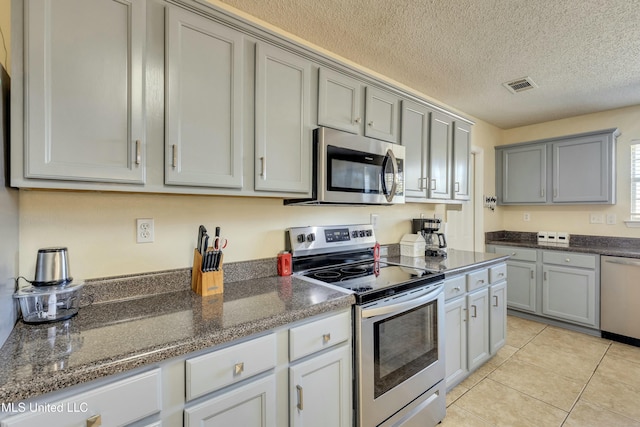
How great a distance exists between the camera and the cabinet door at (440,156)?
2518mm

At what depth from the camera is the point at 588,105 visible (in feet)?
10.6

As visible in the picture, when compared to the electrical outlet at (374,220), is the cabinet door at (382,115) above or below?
above

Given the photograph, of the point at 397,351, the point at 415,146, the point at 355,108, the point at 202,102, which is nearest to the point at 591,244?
the point at 415,146

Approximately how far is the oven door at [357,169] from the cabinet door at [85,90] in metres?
0.91

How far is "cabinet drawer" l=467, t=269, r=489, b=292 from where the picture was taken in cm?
221

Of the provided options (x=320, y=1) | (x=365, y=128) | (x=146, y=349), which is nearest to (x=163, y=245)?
(x=146, y=349)

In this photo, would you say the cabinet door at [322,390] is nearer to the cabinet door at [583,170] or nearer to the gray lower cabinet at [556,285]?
the gray lower cabinet at [556,285]

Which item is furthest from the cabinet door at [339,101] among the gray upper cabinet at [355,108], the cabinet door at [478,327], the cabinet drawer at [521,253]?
the cabinet drawer at [521,253]

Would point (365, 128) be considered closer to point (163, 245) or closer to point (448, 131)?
point (448, 131)

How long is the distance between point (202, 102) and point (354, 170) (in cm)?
95

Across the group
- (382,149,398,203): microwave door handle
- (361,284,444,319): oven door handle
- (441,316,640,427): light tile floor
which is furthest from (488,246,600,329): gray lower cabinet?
(382,149,398,203): microwave door handle

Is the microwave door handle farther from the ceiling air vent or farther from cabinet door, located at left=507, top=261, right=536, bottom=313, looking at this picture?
cabinet door, located at left=507, top=261, right=536, bottom=313

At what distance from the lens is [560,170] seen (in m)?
3.51

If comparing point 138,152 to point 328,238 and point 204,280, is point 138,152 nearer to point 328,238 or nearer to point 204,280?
point 204,280
